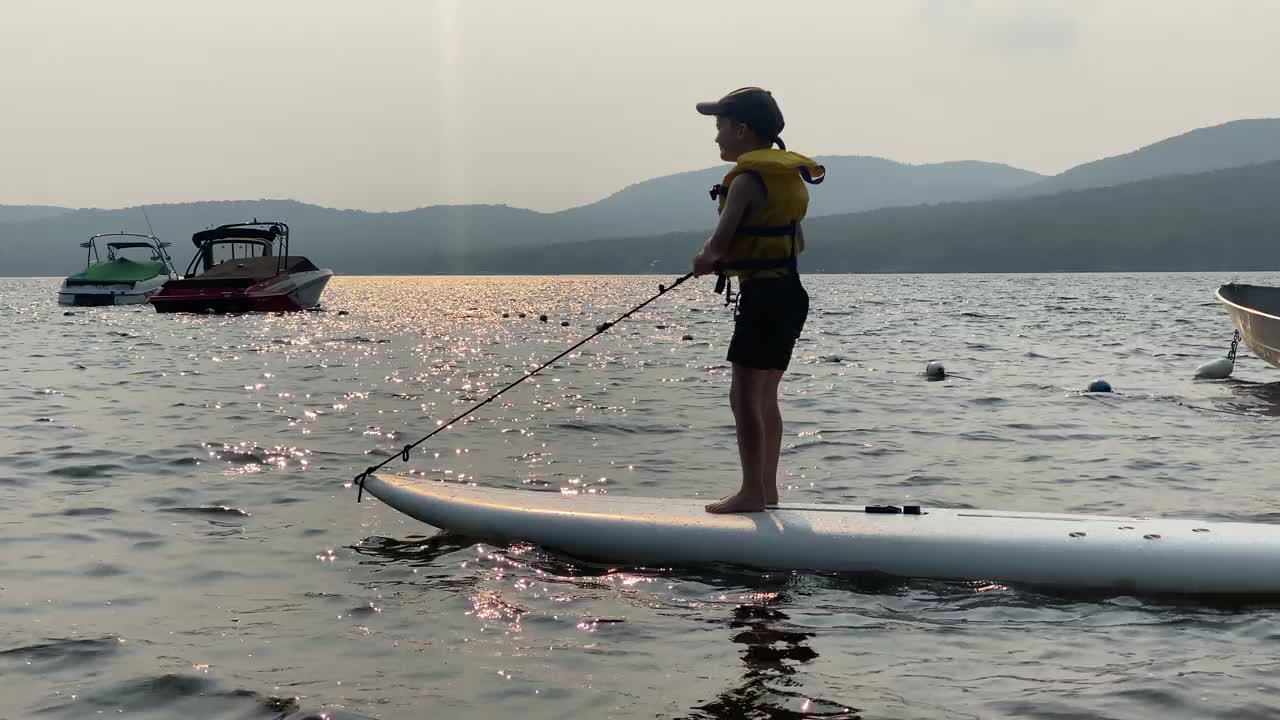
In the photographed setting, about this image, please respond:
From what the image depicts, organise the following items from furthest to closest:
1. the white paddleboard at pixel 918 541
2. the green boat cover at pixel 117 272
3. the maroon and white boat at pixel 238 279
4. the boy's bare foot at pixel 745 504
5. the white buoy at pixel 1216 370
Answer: the green boat cover at pixel 117 272
the maroon and white boat at pixel 238 279
the white buoy at pixel 1216 370
the boy's bare foot at pixel 745 504
the white paddleboard at pixel 918 541

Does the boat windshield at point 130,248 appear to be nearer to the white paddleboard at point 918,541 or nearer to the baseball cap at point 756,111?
the white paddleboard at point 918,541

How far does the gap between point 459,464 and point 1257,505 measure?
22.2 feet

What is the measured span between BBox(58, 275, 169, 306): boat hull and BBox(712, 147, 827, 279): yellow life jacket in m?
51.8

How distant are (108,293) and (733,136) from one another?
5330 cm

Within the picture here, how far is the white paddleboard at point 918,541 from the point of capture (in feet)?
20.0

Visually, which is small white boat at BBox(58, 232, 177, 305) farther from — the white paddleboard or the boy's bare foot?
the boy's bare foot

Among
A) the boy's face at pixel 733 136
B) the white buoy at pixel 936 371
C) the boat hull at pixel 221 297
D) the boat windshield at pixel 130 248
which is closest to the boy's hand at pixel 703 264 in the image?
the boy's face at pixel 733 136

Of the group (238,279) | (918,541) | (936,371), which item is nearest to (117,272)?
(238,279)

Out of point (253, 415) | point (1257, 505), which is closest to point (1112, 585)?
point (1257, 505)

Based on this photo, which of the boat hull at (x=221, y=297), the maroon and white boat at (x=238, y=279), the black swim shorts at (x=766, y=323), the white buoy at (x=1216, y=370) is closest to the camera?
the black swim shorts at (x=766, y=323)

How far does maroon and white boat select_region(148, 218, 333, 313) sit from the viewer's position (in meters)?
40.9

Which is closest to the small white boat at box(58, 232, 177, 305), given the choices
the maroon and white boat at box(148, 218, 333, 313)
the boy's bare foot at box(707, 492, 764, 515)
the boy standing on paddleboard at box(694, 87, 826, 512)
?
the maroon and white boat at box(148, 218, 333, 313)

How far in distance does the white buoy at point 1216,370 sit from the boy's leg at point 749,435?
15.3m

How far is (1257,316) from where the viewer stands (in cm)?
1908
